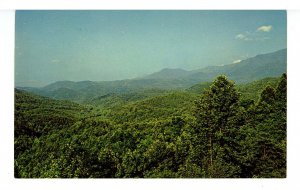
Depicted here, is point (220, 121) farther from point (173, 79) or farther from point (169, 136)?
point (173, 79)

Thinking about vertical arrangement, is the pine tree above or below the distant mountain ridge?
below

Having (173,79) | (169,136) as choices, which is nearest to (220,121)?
(169,136)

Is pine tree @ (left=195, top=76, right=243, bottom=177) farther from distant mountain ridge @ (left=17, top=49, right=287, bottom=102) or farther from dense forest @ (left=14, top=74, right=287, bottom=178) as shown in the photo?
distant mountain ridge @ (left=17, top=49, right=287, bottom=102)

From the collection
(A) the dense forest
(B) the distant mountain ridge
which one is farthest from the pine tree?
(B) the distant mountain ridge

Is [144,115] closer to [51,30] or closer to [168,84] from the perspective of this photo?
[168,84]

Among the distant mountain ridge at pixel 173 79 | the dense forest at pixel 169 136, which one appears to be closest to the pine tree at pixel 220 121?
the dense forest at pixel 169 136

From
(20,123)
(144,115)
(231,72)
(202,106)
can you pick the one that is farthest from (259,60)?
(20,123)
